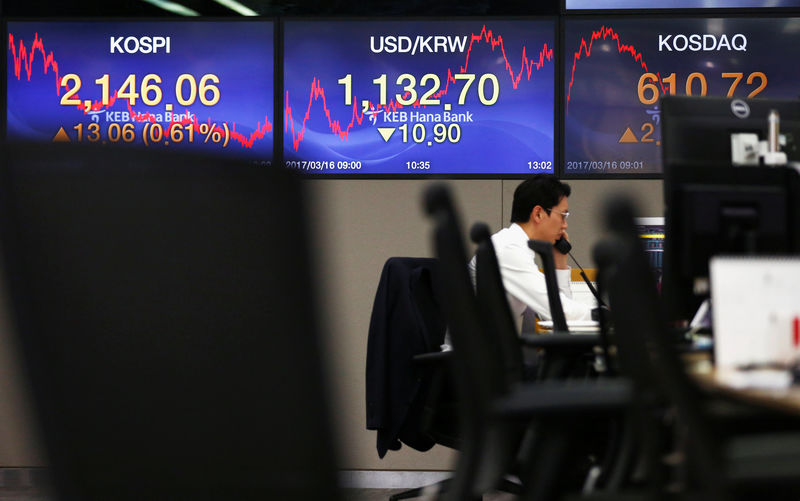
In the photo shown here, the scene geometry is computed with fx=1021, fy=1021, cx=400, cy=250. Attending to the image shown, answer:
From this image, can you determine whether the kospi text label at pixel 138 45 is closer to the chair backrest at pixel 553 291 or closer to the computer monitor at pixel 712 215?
the chair backrest at pixel 553 291

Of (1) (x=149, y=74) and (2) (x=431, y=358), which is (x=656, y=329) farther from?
(1) (x=149, y=74)

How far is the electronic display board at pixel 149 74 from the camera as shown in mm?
4652

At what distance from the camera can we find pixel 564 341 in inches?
98.7

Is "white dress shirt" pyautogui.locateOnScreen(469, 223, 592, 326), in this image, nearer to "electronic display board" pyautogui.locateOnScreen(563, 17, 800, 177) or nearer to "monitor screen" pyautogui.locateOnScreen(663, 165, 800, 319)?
"electronic display board" pyautogui.locateOnScreen(563, 17, 800, 177)

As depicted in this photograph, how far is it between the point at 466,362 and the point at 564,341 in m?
0.81

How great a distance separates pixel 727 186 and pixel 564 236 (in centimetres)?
226

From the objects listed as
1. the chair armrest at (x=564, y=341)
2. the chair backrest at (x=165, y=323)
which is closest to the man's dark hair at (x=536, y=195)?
the chair armrest at (x=564, y=341)

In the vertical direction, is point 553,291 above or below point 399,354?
above

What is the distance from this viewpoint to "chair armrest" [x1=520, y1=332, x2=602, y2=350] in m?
2.49

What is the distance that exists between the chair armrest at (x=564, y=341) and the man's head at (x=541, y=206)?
1421mm

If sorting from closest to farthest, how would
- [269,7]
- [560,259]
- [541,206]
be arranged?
[541,206] → [560,259] → [269,7]

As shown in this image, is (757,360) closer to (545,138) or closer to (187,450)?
(187,450)

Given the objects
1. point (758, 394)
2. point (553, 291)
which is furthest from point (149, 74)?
point (758, 394)

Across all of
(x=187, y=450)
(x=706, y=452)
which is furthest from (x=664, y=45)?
(x=187, y=450)
